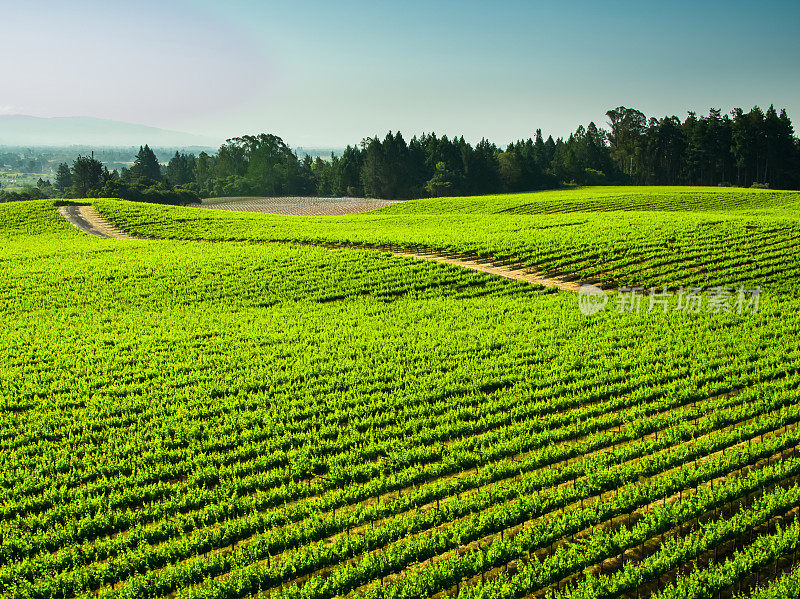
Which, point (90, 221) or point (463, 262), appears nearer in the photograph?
point (463, 262)

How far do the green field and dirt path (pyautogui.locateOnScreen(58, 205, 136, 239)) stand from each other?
2031 cm

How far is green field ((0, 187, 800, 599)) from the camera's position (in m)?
9.31

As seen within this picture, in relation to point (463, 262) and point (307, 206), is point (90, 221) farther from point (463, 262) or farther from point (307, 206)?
point (307, 206)

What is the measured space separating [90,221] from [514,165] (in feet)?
267

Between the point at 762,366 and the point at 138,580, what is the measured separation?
17.5 meters

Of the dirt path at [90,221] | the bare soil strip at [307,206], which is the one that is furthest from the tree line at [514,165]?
the dirt path at [90,221]

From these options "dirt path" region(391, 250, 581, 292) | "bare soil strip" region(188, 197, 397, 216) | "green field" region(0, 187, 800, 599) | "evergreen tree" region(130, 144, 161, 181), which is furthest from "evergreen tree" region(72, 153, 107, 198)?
"dirt path" region(391, 250, 581, 292)

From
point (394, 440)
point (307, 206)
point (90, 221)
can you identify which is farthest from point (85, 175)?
point (394, 440)

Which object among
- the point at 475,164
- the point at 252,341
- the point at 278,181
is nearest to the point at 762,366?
the point at 252,341

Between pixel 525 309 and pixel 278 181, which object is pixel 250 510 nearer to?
pixel 525 309

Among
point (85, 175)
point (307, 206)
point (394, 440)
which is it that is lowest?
point (394, 440)

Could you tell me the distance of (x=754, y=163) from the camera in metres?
108

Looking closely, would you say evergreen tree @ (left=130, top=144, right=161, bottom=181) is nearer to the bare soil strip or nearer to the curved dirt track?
the bare soil strip

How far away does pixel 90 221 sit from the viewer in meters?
54.8
